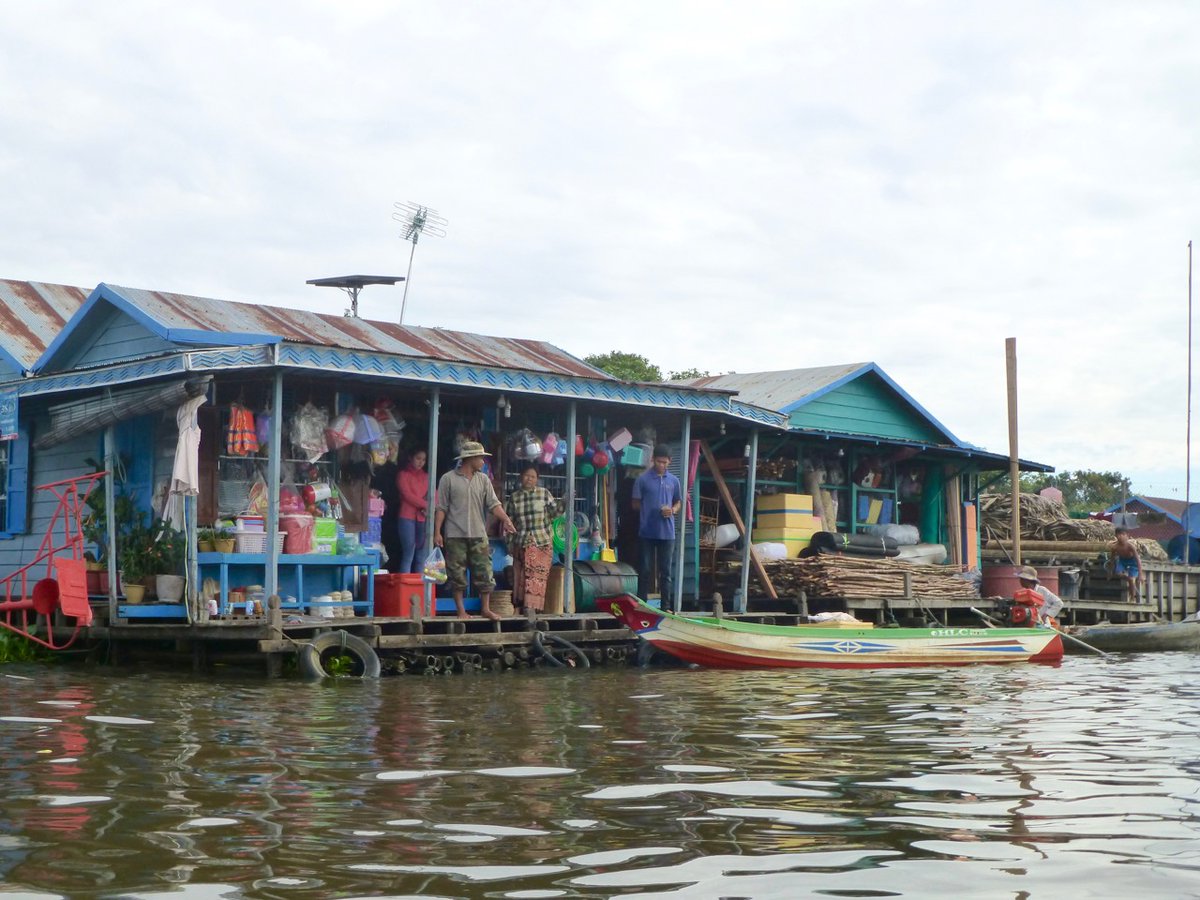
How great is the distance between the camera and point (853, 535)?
2328cm

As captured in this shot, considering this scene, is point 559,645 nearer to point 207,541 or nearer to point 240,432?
point 207,541

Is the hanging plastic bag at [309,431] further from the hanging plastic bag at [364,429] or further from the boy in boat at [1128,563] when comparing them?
the boy in boat at [1128,563]

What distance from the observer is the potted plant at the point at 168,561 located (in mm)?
14992

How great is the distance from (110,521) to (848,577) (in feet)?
34.4

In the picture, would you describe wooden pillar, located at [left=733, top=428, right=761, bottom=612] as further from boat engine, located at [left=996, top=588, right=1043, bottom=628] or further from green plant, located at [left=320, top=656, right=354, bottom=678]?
green plant, located at [left=320, top=656, right=354, bottom=678]

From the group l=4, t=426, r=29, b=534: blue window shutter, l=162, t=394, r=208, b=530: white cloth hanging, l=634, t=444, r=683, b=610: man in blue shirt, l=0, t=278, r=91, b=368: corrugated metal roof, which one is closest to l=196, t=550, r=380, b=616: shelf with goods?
l=162, t=394, r=208, b=530: white cloth hanging

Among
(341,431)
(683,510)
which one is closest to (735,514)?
(683,510)

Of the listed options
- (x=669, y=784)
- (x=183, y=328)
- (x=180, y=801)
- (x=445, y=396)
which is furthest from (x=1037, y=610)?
(x=180, y=801)

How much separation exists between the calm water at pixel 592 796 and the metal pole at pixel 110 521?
3.66 metres

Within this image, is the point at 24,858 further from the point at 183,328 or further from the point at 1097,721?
the point at 183,328

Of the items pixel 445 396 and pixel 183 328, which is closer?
pixel 183 328

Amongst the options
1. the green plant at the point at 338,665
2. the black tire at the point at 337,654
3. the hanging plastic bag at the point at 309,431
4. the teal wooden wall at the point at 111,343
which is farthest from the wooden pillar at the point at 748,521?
the teal wooden wall at the point at 111,343

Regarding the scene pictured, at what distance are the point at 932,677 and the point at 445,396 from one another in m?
6.69

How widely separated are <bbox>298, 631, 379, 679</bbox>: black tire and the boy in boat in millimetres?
17620
